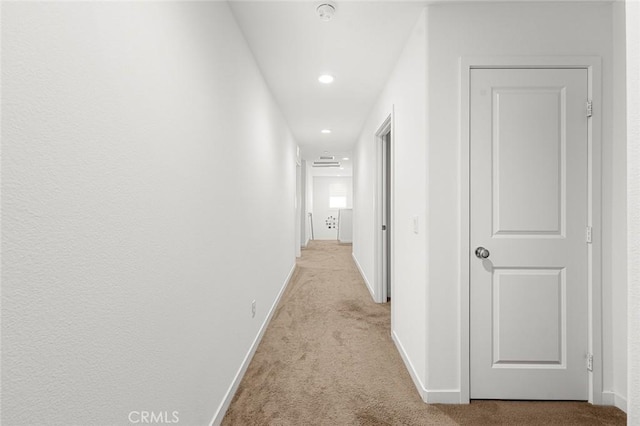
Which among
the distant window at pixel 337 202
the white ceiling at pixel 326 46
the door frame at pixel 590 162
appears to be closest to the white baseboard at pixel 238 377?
the door frame at pixel 590 162

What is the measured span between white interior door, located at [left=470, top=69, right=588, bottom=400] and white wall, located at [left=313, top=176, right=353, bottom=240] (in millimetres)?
9883

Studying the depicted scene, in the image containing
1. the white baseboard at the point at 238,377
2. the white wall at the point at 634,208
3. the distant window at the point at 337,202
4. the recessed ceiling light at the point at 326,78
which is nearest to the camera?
the white wall at the point at 634,208

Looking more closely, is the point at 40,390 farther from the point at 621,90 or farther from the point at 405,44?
the point at 621,90

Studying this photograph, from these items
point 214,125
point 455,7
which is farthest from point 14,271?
point 455,7

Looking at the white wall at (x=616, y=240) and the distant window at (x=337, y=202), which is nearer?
the white wall at (x=616, y=240)

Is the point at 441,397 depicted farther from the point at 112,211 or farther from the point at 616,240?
the point at 112,211

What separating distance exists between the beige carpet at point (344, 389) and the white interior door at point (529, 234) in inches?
6.3

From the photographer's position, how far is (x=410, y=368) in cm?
223

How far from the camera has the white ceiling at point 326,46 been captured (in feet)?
6.50

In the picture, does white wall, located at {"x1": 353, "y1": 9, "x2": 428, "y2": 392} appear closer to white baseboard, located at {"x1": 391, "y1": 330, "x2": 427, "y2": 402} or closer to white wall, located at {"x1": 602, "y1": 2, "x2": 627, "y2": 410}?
white baseboard, located at {"x1": 391, "y1": 330, "x2": 427, "y2": 402}

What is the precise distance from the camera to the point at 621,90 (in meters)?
1.84

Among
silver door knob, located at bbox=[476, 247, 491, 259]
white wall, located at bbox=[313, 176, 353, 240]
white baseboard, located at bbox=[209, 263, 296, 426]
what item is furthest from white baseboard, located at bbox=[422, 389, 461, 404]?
white wall, located at bbox=[313, 176, 353, 240]

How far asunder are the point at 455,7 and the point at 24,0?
213cm

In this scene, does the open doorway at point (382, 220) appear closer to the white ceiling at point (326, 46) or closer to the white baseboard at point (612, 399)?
the white ceiling at point (326, 46)
